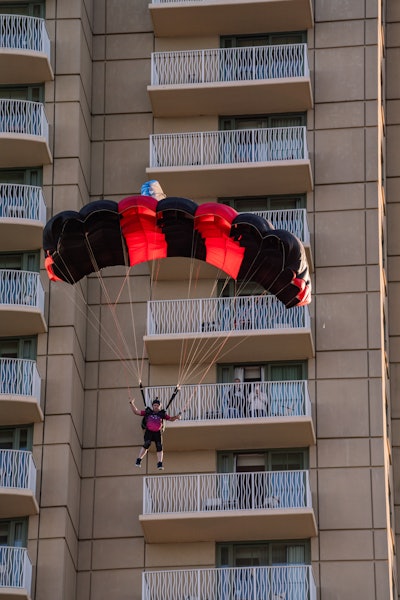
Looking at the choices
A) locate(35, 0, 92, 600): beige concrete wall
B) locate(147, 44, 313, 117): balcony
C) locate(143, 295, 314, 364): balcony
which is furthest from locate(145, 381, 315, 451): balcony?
locate(147, 44, 313, 117): balcony

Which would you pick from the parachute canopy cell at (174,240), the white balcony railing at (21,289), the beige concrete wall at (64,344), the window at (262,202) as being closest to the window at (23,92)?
the beige concrete wall at (64,344)

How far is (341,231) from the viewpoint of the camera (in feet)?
177

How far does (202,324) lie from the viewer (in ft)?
175

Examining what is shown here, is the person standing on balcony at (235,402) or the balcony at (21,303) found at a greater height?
the balcony at (21,303)

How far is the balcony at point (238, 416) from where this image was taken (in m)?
51.5

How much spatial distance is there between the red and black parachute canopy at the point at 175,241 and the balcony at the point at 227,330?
557 centimetres

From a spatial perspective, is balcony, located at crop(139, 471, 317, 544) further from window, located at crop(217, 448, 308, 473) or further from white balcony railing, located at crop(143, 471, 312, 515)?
window, located at crop(217, 448, 308, 473)

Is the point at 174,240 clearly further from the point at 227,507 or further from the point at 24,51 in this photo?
the point at 24,51

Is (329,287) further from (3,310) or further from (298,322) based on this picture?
(3,310)

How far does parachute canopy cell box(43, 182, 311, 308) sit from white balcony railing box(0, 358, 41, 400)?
16.8 feet

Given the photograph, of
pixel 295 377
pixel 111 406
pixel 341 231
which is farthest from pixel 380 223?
pixel 111 406

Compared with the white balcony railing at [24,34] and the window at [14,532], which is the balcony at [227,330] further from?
the white balcony railing at [24,34]

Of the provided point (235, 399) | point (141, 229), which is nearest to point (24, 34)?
point (141, 229)

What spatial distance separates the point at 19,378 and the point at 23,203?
18.0 ft
